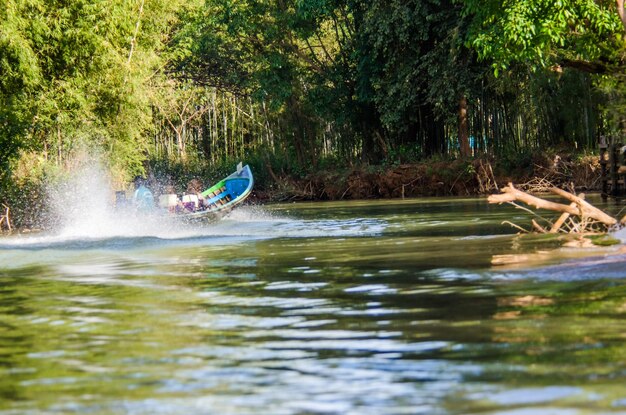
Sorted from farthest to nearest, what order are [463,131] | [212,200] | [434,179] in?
[434,179] < [463,131] < [212,200]

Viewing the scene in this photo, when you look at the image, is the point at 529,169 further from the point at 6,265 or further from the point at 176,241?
the point at 6,265

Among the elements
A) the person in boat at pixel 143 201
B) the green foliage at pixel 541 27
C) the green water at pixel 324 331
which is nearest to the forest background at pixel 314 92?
the green foliage at pixel 541 27

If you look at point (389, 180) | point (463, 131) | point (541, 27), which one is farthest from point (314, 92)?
point (541, 27)

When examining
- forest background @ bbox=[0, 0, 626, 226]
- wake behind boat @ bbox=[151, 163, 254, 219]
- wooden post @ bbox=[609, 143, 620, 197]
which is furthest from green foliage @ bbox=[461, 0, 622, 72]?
wake behind boat @ bbox=[151, 163, 254, 219]

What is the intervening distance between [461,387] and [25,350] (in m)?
3.79

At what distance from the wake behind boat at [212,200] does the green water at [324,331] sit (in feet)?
29.2

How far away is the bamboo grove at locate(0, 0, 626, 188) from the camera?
Result: 71.9ft

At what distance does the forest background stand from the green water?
5525mm

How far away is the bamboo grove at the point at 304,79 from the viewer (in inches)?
862

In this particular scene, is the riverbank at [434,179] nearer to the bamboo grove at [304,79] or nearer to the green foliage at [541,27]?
the bamboo grove at [304,79]

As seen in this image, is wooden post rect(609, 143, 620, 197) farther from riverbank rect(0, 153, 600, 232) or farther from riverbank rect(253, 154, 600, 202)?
riverbank rect(253, 154, 600, 202)

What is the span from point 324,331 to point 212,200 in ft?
74.3

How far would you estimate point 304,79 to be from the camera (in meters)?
47.0

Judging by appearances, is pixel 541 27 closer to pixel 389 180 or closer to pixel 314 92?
pixel 389 180
